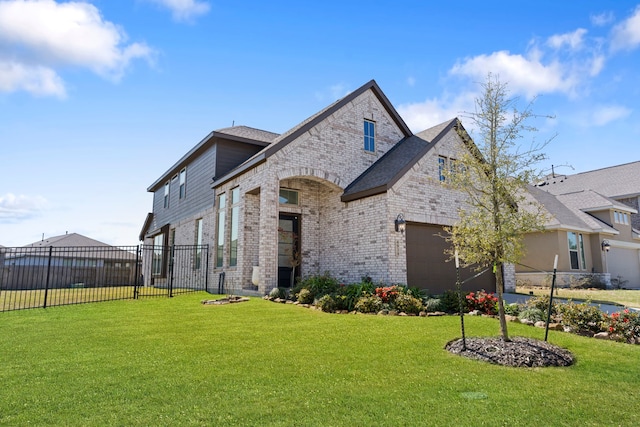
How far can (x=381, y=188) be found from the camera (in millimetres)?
12094

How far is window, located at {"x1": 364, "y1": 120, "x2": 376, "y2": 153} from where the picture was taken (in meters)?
15.1

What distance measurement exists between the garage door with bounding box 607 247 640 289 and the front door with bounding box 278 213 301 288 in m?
19.9

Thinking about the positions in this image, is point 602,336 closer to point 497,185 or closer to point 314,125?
point 497,185

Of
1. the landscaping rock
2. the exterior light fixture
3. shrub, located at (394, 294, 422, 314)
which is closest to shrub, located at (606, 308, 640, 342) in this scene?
the landscaping rock

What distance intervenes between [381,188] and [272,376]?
8.23m

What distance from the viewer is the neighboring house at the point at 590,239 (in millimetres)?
21188

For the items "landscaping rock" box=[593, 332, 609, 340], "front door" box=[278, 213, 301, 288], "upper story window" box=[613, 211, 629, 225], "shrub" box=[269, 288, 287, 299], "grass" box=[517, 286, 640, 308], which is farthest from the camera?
"upper story window" box=[613, 211, 629, 225]

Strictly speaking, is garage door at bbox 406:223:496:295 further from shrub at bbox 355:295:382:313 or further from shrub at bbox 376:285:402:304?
shrub at bbox 355:295:382:313

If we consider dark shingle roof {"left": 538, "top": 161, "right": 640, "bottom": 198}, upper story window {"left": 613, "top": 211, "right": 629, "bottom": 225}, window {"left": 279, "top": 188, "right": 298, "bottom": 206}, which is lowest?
window {"left": 279, "top": 188, "right": 298, "bottom": 206}

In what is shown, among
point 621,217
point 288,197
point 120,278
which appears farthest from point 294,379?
point 621,217

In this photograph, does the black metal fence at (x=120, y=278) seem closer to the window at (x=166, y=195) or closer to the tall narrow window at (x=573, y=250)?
the window at (x=166, y=195)

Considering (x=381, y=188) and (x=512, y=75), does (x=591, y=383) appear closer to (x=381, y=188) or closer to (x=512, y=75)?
(x=512, y=75)

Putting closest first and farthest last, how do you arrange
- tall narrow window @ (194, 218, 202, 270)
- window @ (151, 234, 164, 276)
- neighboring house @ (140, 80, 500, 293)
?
neighboring house @ (140, 80, 500, 293) → tall narrow window @ (194, 218, 202, 270) → window @ (151, 234, 164, 276)

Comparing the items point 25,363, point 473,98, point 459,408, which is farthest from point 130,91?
point 459,408
